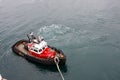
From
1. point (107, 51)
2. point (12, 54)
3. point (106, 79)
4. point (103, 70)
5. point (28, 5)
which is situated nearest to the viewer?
point (106, 79)

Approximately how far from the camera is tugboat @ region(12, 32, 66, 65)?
5997 centimetres

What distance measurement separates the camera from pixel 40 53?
63.2 metres

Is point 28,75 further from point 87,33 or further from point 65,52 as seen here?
point 87,33

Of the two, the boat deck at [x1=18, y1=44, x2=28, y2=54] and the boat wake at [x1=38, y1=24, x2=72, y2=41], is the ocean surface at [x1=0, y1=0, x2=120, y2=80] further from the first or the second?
the boat deck at [x1=18, y1=44, x2=28, y2=54]

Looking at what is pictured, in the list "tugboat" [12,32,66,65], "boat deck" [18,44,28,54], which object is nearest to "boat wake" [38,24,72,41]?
"boat deck" [18,44,28,54]

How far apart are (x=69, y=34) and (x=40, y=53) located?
53.9 ft

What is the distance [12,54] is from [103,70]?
29.5 meters

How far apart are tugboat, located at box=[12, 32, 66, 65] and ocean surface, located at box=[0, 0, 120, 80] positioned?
1834 mm

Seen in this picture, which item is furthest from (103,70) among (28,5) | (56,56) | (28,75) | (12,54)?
(28,5)

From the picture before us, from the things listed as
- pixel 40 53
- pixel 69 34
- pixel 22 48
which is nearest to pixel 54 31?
pixel 69 34

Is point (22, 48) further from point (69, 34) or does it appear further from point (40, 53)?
point (69, 34)

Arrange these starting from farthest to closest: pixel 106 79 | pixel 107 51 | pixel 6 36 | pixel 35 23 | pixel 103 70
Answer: pixel 35 23, pixel 6 36, pixel 107 51, pixel 103 70, pixel 106 79

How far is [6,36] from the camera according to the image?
268 feet

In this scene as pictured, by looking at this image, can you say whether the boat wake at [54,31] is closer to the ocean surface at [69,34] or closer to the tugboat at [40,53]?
the ocean surface at [69,34]
